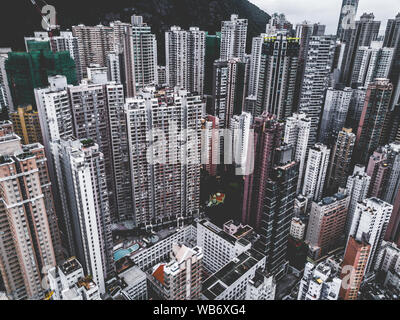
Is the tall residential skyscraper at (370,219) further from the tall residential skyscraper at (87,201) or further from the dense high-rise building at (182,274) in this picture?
the tall residential skyscraper at (87,201)

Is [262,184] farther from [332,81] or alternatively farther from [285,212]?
[332,81]

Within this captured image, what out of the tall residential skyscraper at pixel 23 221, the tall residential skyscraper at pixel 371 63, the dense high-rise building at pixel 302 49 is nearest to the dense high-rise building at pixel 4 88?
the tall residential skyscraper at pixel 23 221

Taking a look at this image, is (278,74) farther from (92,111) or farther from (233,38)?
(92,111)

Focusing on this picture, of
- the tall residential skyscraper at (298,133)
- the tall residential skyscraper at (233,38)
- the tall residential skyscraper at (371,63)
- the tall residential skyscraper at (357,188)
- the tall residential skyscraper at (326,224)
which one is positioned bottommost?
the tall residential skyscraper at (326,224)

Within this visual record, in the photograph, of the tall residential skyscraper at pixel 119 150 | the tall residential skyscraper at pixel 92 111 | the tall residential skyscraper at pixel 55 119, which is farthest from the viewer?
the tall residential skyscraper at pixel 119 150

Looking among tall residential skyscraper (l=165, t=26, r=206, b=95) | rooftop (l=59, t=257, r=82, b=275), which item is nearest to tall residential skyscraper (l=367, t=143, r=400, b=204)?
tall residential skyscraper (l=165, t=26, r=206, b=95)
